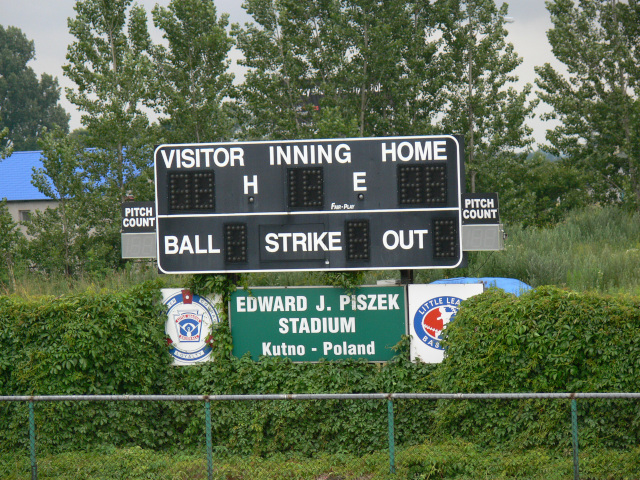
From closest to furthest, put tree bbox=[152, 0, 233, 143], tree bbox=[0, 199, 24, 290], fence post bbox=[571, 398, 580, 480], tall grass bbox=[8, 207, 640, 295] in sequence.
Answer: fence post bbox=[571, 398, 580, 480], tall grass bbox=[8, 207, 640, 295], tree bbox=[0, 199, 24, 290], tree bbox=[152, 0, 233, 143]

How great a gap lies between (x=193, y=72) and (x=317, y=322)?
17348mm

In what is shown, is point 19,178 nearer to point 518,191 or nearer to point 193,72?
point 193,72

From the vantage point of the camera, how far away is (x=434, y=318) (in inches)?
401

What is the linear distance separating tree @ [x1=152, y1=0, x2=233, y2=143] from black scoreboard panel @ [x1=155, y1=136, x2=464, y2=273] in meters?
15.1

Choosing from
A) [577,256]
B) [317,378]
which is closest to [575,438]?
[317,378]

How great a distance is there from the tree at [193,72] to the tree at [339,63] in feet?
11.5

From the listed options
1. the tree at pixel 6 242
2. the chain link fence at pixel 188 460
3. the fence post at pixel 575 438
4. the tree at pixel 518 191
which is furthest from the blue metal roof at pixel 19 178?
the fence post at pixel 575 438

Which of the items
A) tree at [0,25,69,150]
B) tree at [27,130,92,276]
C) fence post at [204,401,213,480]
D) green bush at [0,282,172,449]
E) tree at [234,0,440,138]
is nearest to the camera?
fence post at [204,401,213,480]

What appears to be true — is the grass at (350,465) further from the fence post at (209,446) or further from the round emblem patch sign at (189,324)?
the round emblem patch sign at (189,324)

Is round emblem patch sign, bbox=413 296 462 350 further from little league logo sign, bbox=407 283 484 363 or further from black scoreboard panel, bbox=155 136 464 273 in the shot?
black scoreboard panel, bbox=155 136 464 273

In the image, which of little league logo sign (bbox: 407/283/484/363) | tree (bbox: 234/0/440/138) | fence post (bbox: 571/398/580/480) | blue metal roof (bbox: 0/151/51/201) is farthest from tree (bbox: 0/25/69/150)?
fence post (bbox: 571/398/580/480)

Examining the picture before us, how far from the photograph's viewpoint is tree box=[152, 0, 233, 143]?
24.8 meters

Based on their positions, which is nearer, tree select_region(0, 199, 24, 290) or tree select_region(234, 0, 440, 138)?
tree select_region(0, 199, 24, 290)

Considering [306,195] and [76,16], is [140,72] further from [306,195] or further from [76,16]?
A: [306,195]
